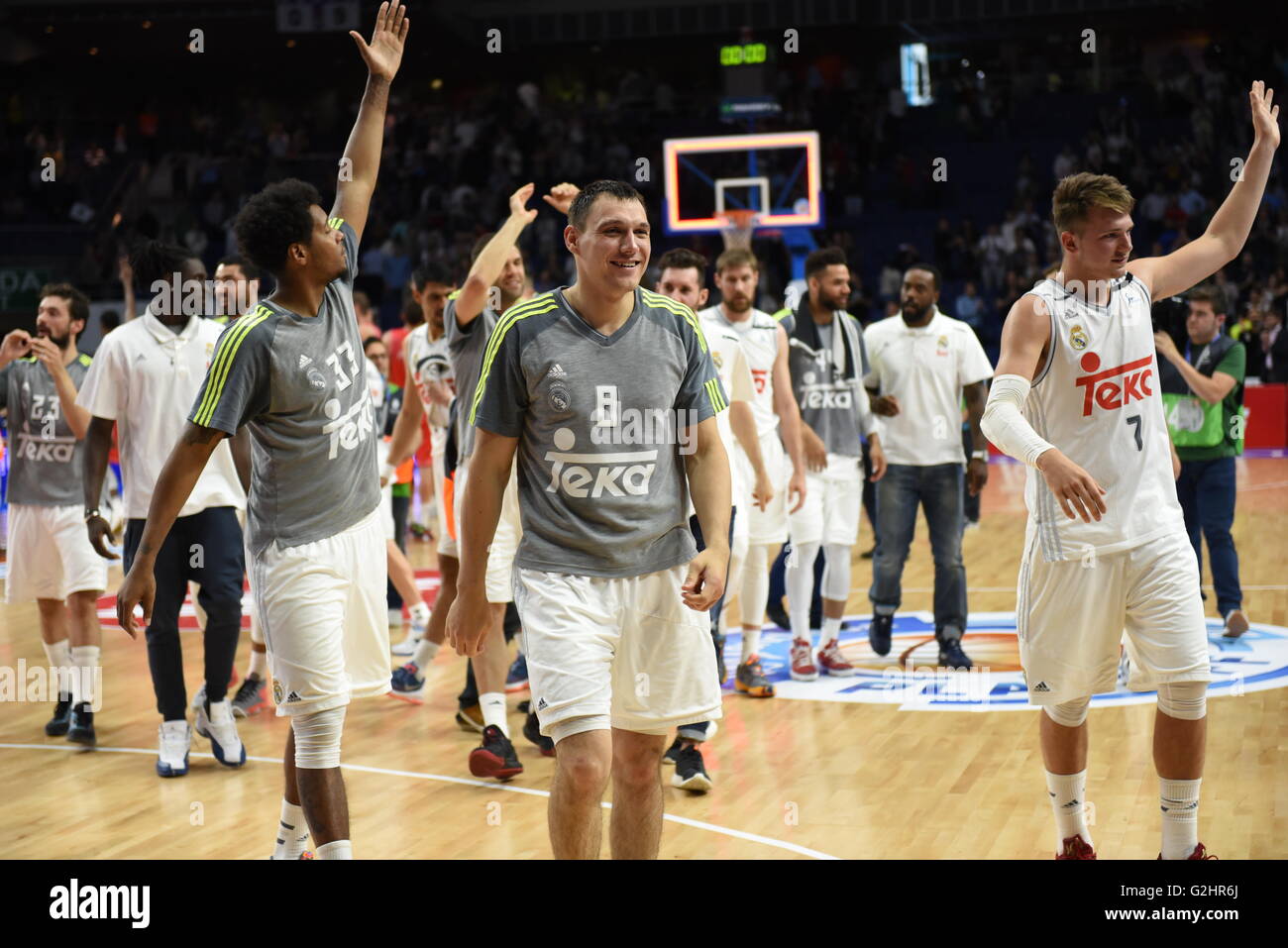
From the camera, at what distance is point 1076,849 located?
433 cm

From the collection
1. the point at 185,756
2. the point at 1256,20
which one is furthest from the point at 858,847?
the point at 1256,20

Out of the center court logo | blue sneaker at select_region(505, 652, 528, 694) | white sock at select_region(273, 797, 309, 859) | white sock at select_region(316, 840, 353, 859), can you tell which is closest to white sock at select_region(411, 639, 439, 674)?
blue sneaker at select_region(505, 652, 528, 694)

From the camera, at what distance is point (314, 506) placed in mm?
4109

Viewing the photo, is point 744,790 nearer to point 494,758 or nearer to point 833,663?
point 494,758

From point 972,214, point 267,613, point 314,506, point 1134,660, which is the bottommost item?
point 1134,660

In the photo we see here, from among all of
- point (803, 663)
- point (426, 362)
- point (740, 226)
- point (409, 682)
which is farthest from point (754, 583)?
point (740, 226)

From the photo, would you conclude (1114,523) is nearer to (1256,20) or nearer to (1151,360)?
(1151,360)

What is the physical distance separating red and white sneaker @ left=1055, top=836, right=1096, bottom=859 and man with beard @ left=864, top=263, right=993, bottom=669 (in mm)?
3093

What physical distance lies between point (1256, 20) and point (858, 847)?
24.5 meters

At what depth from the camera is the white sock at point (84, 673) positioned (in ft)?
21.7

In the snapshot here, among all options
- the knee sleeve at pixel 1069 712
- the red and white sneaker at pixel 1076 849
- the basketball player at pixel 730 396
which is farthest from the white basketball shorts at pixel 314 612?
the red and white sneaker at pixel 1076 849

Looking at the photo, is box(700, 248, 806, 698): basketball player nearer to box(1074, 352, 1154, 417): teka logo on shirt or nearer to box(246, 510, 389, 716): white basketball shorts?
box(1074, 352, 1154, 417): teka logo on shirt

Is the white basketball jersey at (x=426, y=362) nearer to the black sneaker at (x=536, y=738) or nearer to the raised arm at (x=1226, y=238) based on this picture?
the black sneaker at (x=536, y=738)

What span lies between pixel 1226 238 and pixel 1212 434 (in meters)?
3.71
